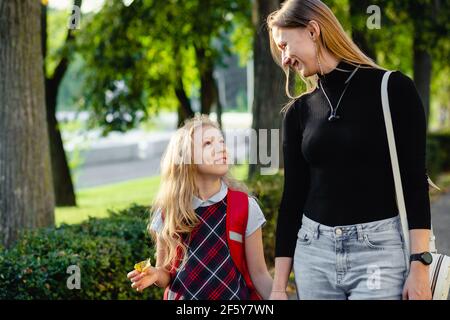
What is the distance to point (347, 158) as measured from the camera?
8.08 ft

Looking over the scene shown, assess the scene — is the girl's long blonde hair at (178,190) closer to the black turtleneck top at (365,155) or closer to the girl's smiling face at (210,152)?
the girl's smiling face at (210,152)

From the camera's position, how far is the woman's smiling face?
2.58 metres

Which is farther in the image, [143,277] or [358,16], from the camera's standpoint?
[358,16]

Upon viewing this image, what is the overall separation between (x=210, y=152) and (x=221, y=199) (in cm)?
20

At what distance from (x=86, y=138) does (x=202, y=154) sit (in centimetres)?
1323

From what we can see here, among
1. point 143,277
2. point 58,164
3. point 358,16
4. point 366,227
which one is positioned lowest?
point 58,164

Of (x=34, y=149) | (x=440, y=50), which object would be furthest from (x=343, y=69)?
(x=440, y=50)

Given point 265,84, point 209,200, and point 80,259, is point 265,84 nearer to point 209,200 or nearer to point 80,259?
point 80,259

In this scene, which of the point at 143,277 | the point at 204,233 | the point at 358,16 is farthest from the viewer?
the point at 358,16

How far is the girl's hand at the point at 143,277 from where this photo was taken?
9.27 feet

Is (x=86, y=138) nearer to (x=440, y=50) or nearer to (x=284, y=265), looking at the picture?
(x=440, y=50)

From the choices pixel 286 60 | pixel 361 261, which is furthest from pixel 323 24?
pixel 361 261

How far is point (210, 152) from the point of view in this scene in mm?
3014

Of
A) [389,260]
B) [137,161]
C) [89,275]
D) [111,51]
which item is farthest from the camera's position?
[137,161]
